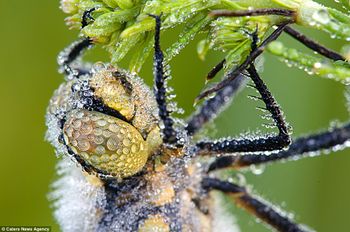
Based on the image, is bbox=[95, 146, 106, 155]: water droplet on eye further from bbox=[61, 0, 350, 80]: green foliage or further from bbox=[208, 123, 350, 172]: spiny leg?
bbox=[208, 123, 350, 172]: spiny leg

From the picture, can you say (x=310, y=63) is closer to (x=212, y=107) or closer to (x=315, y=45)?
(x=315, y=45)

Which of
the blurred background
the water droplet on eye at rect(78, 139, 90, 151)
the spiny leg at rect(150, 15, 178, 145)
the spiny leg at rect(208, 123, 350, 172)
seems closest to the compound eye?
the water droplet on eye at rect(78, 139, 90, 151)

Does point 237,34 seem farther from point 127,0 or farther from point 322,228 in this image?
point 322,228

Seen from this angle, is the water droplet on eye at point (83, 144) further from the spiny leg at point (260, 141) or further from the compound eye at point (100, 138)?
Answer: the spiny leg at point (260, 141)

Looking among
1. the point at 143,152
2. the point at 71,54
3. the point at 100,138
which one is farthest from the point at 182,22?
the point at 71,54

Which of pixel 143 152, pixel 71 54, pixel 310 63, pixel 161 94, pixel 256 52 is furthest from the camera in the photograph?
pixel 71 54

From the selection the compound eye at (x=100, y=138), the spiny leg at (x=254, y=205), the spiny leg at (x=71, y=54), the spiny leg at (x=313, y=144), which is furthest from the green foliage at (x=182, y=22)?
the spiny leg at (x=254, y=205)
